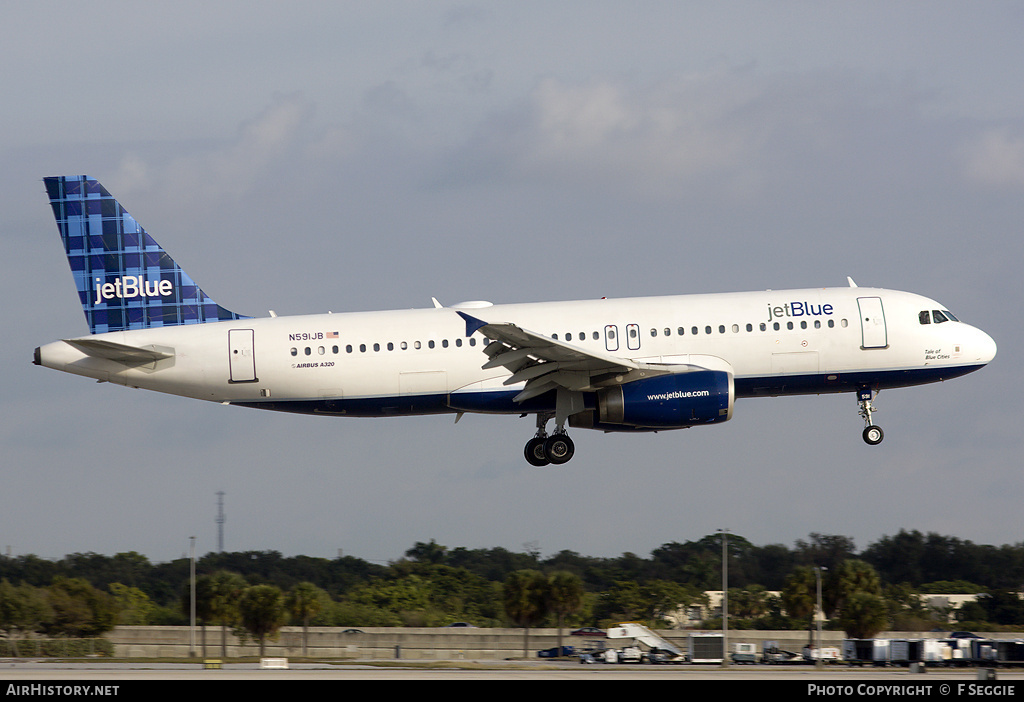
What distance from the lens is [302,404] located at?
37.1m

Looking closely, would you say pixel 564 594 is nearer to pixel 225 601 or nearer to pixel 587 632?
pixel 587 632

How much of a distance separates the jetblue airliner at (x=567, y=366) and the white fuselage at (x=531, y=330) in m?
0.04

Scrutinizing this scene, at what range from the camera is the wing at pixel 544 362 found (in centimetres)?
3350

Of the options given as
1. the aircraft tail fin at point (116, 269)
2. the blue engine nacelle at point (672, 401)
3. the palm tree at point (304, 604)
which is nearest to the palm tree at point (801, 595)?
the palm tree at point (304, 604)

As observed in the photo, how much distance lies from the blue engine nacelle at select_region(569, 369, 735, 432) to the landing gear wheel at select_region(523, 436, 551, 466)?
283 centimetres

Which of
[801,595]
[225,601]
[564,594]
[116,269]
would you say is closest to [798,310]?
[116,269]

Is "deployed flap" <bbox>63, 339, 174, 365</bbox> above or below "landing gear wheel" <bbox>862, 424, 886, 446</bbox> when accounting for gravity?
above

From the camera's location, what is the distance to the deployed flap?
35906mm

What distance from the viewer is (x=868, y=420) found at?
3788cm

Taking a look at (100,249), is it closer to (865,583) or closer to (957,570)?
(865,583)

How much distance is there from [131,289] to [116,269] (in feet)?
3.27

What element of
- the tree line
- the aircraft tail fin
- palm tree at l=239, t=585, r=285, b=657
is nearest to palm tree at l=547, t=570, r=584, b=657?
the tree line

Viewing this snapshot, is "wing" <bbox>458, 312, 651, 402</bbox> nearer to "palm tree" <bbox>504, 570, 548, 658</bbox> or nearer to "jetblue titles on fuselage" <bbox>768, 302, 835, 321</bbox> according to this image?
"jetblue titles on fuselage" <bbox>768, 302, 835, 321</bbox>

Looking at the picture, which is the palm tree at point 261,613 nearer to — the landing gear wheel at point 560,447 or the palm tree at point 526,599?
the palm tree at point 526,599
